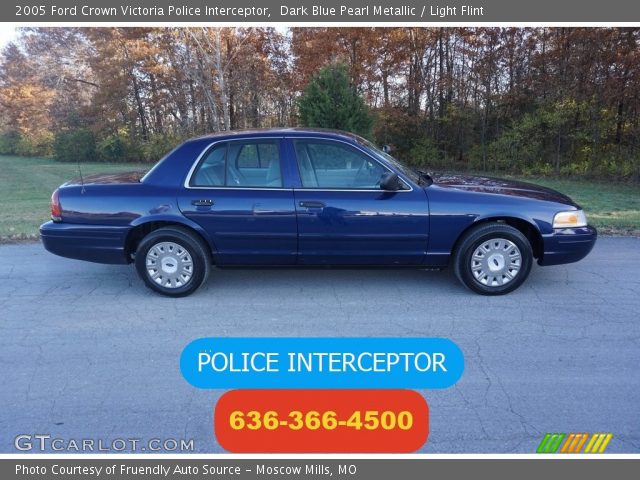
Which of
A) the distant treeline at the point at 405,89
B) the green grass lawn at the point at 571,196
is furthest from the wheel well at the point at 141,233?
the distant treeline at the point at 405,89

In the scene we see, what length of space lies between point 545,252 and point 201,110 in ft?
70.3

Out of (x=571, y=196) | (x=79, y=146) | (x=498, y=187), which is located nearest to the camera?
(x=498, y=187)

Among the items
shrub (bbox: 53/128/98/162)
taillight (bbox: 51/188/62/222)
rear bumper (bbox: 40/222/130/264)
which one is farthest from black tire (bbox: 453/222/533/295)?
shrub (bbox: 53/128/98/162)

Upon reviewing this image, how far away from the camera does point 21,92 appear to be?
3025cm

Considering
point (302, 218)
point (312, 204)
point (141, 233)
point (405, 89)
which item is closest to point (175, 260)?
point (141, 233)

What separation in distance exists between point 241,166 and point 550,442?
3.51 metres

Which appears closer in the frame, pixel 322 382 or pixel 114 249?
pixel 322 382

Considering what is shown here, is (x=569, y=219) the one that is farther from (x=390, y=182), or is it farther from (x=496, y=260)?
(x=390, y=182)

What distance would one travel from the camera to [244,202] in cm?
461

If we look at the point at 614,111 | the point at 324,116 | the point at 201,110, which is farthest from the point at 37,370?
the point at 201,110

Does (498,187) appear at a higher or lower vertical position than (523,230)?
higher

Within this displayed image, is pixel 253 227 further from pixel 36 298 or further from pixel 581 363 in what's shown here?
pixel 581 363

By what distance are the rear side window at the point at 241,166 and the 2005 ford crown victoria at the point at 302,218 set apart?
1 centimetres

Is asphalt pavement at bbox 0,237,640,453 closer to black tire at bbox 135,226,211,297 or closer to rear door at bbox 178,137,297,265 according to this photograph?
black tire at bbox 135,226,211,297
